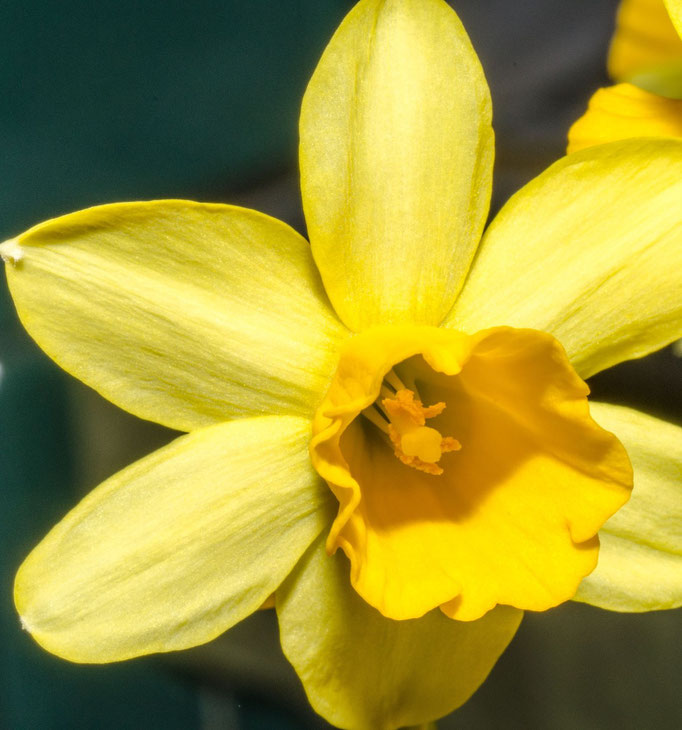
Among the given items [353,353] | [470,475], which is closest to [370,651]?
[470,475]

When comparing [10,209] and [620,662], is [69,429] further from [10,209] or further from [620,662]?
[620,662]

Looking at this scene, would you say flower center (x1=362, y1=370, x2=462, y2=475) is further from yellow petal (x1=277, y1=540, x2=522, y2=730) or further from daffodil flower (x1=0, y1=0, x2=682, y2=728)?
yellow petal (x1=277, y1=540, x2=522, y2=730)

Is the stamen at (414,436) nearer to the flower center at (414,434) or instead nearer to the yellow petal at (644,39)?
the flower center at (414,434)

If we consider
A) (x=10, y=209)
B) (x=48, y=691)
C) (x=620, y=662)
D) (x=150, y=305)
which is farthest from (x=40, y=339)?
(x=620, y=662)

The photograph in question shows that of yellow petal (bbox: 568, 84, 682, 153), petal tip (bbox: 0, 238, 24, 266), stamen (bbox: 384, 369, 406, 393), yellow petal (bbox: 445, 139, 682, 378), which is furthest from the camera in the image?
yellow petal (bbox: 568, 84, 682, 153)

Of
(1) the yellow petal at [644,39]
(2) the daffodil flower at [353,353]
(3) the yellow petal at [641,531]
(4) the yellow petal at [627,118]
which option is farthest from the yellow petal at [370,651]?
(1) the yellow petal at [644,39]

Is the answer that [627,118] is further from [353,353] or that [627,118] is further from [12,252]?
[12,252]

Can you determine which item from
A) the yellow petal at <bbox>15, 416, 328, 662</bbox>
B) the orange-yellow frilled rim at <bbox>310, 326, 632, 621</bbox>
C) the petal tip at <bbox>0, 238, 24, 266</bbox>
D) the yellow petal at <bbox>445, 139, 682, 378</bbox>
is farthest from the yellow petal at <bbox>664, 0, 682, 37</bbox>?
the petal tip at <bbox>0, 238, 24, 266</bbox>
